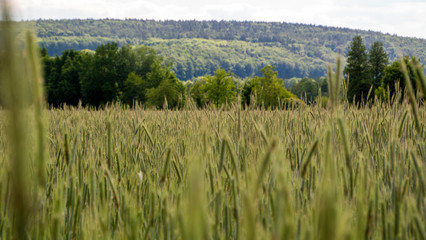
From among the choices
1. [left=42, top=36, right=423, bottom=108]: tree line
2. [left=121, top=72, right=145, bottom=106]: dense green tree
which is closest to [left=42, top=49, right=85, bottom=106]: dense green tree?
[left=42, top=36, right=423, bottom=108]: tree line

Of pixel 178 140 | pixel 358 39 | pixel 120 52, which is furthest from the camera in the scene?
pixel 120 52

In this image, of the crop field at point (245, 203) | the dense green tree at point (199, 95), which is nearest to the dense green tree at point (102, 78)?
the dense green tree at point (199, 95)

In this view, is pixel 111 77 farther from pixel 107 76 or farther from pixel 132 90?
pixel 132 90

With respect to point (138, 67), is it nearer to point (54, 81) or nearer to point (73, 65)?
point (73, 65)

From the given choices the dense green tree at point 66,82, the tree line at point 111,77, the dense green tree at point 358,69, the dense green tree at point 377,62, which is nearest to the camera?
the dense green tree at point 358,69

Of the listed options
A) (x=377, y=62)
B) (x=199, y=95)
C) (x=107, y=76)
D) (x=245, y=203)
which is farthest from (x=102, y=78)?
(x=245, y=203)

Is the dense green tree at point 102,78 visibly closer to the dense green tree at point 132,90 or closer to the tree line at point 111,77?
the tree line at point 111,77

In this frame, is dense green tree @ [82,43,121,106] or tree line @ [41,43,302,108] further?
dense green tree @ [82,43,121,106]

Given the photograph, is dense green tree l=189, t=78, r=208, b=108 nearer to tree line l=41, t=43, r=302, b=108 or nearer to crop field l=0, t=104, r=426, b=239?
crop field l=0, t=104, r=426, b=239

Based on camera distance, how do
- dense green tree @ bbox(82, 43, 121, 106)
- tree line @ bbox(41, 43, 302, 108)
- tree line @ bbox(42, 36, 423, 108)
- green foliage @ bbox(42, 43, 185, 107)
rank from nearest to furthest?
tree line @ bbox(42, 36, 423, 108) → tree line @ bbox(41, 43, 302, 108) → green foliage @ bbox(42, 43, 185, 107) → dense green tree @ bbox(82, 43, 121, 106)

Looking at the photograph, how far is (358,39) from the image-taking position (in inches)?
1628

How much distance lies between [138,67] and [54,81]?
1402 centimetres

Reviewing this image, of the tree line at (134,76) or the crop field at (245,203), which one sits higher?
the crop field at (245,203)

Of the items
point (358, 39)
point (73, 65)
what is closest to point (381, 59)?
point (358, 39)
